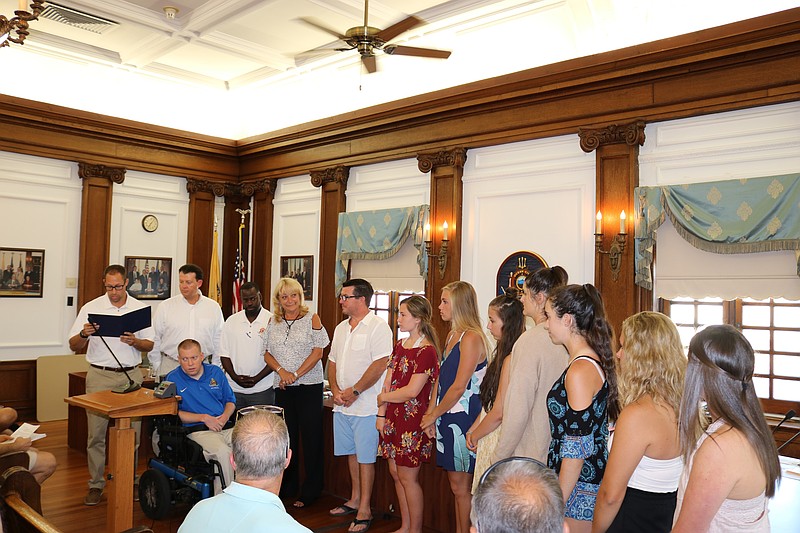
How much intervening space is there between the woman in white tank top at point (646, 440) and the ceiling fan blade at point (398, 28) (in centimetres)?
358

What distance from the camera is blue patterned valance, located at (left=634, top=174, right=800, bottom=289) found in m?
5.46

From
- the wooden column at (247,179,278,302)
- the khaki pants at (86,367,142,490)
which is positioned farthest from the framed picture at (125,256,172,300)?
the khaki pants at (86,367,142,490)

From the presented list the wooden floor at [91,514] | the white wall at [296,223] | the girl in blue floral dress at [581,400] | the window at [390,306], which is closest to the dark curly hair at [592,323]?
the girl in blue floral dress at [581,400]

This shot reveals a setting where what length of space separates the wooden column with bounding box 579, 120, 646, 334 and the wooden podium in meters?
4.16

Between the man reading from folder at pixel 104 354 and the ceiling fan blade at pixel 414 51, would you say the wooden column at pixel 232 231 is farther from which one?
the ceiling fan blade at pixel 414 51

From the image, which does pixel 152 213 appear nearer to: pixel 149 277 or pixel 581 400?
pixel 149 277

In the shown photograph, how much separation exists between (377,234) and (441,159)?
4.32 feet

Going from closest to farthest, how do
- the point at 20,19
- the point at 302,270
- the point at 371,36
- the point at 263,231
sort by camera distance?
the point at 20,19, the point at 371,36, the point at 302,270, the point at 263,231

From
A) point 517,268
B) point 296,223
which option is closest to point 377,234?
point 296,223

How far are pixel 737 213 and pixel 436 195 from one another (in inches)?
132

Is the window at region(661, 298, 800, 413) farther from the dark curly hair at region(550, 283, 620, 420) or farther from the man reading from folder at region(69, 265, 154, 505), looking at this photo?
the man reading from folder at region(69, 265, 154, 505)

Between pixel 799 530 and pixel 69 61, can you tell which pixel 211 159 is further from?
pixel 799 530

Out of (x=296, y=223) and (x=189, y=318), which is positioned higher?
(x=296, y=223)

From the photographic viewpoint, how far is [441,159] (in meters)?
7.88
